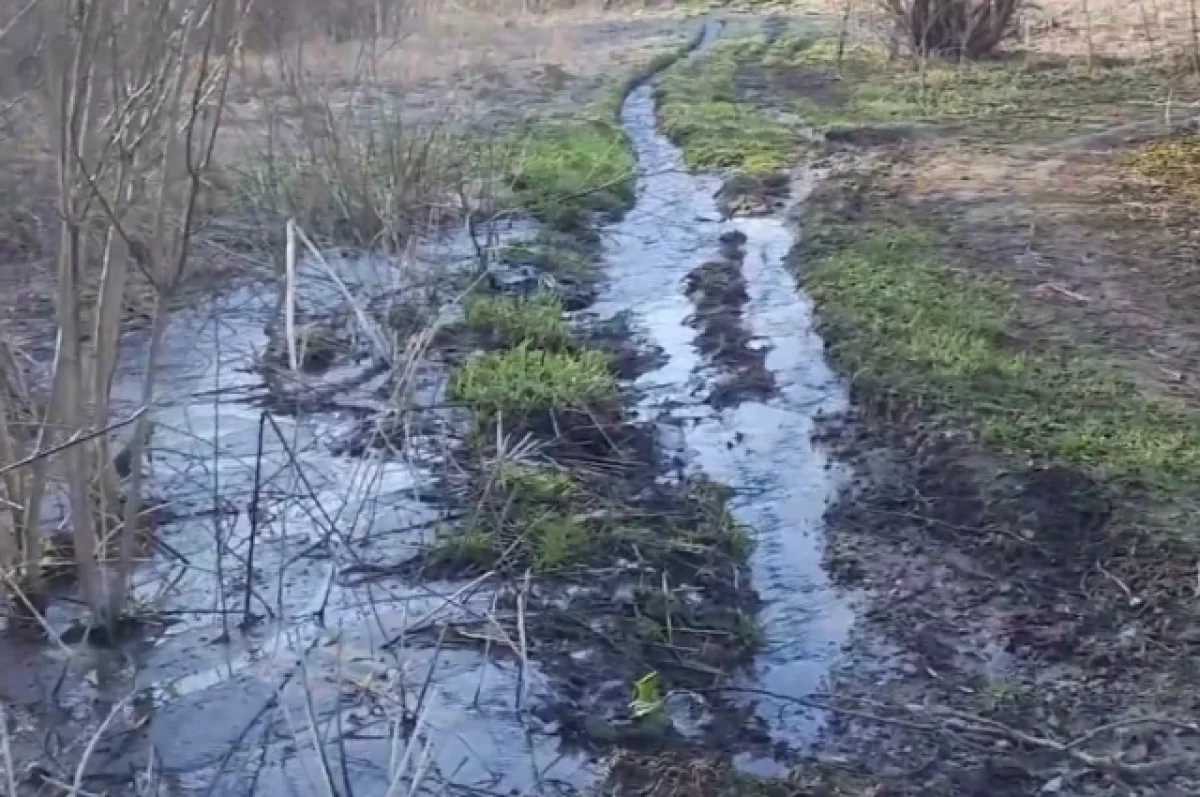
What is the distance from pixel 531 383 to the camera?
6727 millimetres

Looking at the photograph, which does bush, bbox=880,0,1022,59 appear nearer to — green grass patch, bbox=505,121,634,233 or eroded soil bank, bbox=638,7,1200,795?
eroded soil bank, bbox=638,7,1200,795

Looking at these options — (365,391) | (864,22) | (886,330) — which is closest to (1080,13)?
(864,22)

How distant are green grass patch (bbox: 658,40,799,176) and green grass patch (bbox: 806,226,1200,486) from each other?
3.04m

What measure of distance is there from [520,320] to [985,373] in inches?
86.8

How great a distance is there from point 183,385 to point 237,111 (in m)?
1.78

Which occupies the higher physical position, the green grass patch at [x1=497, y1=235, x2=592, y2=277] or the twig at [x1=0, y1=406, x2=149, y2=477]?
the twig at [x1=0, y1=406, x2=149, y2=477]

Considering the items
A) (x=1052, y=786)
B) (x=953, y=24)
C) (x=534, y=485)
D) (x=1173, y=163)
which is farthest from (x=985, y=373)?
(x=953, y=24)

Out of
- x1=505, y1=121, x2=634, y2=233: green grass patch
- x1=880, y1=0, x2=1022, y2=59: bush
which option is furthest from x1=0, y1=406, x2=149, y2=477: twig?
x1=880, y1=0, x2=1022, y2=59: bush

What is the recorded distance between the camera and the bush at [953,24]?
49.3 ft

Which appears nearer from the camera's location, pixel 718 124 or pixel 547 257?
pixel 547 257

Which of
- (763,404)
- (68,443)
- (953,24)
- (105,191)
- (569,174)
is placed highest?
(105,191)

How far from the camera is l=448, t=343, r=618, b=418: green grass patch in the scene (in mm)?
6547

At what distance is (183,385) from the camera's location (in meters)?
6.94

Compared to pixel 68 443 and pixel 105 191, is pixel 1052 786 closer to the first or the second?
pixel 68 443
